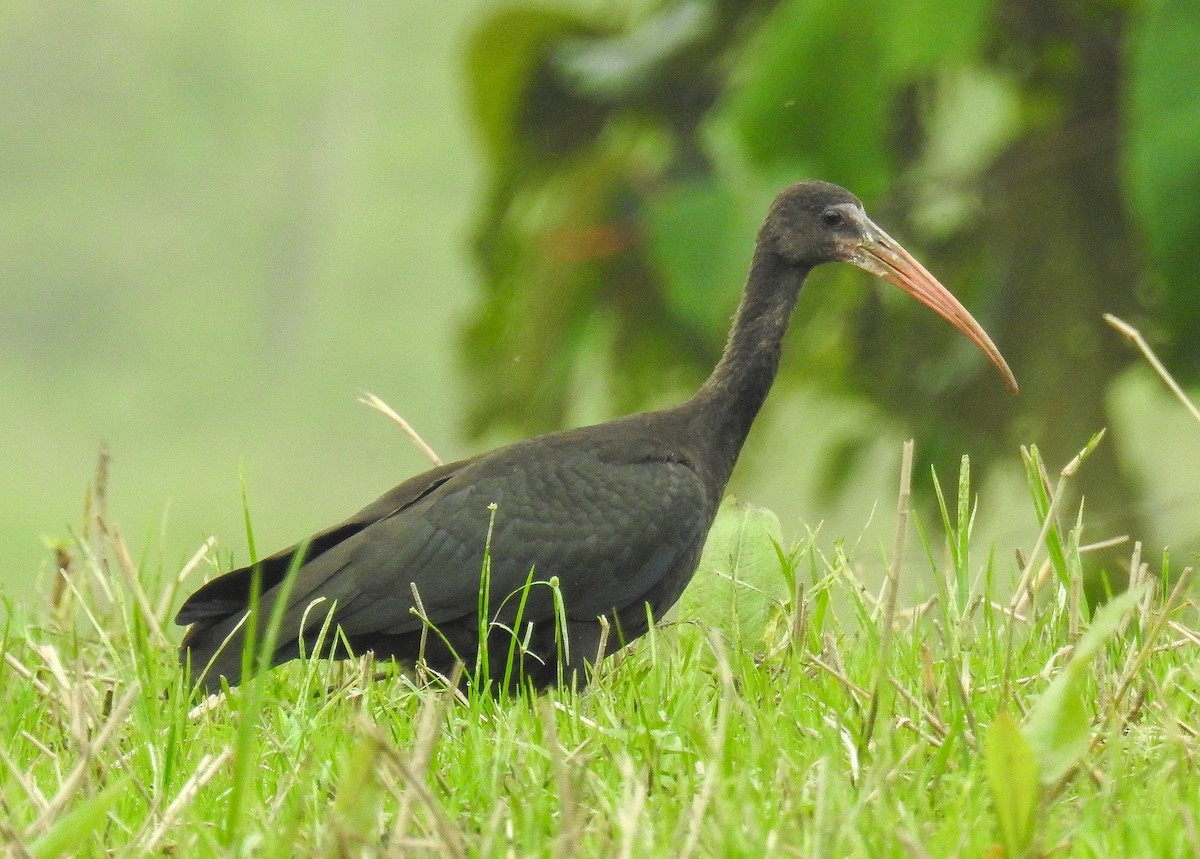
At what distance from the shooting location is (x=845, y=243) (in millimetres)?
5023

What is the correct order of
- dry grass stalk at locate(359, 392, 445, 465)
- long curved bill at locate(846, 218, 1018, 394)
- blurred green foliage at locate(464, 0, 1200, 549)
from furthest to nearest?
blurred green foliage at locate(464, 0, 1200, 549), long curved bill at locate(846, 218, 1018, 394), dry grass stalk at locate(359, 392, 445, 465)

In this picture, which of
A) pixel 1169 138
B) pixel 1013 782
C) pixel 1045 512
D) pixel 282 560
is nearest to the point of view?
pixel 1013 782

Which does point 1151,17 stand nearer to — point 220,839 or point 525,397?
point 525,397

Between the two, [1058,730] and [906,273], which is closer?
[1058,730]

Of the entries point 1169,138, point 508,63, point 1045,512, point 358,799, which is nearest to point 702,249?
point 508,63

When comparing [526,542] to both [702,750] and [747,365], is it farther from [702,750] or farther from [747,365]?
[702,750]

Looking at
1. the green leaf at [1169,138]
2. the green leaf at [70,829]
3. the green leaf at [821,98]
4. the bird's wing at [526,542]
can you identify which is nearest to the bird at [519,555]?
the bird's wing at [526,542]

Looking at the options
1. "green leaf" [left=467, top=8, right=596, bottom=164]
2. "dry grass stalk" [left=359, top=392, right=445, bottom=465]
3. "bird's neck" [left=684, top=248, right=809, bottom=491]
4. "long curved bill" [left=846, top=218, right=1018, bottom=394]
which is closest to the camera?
"dry grass stalk" [left=359, top=392, right=445, bottom=465]

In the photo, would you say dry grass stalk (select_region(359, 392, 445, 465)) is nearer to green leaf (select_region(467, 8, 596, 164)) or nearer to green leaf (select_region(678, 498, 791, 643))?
green leaf (select_region(678, 498, 791, 643))

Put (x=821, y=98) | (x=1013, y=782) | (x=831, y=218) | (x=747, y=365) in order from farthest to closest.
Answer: (x=821, y=98)
(x=831, y=218)
(x=747, y=365)
(x=1013, y=782)

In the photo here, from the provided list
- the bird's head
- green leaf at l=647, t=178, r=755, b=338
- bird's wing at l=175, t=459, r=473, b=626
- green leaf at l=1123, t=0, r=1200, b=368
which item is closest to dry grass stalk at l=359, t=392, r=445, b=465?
bird's wing at l=175, t=459, r=473, b=626

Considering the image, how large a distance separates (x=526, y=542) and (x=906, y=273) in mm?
1447

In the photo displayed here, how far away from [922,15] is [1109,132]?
156 centimetres

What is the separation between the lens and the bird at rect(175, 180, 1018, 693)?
4.26 m
